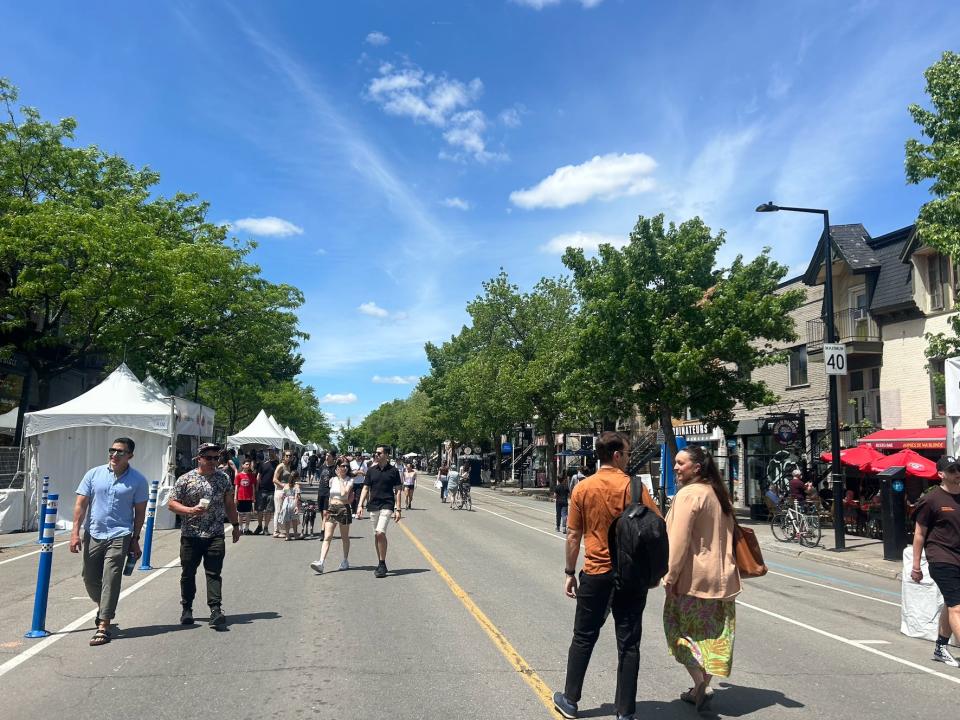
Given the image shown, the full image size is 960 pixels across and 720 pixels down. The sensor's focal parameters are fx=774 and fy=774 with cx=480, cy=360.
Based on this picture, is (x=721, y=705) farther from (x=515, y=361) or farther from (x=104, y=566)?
(x=515, y=361)

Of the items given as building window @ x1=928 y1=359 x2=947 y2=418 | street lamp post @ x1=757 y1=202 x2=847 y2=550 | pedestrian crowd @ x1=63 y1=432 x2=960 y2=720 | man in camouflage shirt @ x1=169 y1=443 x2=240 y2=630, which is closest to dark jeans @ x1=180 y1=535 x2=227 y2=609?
man in camouflage shirt @ x1=169 y1=443 x2=240 y2=630

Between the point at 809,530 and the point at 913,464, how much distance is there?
2785 mm

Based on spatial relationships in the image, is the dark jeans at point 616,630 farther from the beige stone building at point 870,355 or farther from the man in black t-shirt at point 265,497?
the beige stone building at point 870,355

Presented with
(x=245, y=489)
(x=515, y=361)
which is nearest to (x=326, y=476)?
(x=245, y=489)

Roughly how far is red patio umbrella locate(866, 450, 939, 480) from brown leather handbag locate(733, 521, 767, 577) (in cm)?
1240

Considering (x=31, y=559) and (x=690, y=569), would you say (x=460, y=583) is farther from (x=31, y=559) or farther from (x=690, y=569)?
(x=31, y=559)

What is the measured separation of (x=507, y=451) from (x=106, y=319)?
2115 inches

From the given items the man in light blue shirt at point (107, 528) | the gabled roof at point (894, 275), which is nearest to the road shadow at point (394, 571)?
the man in light blue shirt at point (107, 528)

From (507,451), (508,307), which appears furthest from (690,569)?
(507,451)

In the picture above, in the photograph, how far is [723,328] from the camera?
Answer: 24906 mm

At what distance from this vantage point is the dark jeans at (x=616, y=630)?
15.6 ft

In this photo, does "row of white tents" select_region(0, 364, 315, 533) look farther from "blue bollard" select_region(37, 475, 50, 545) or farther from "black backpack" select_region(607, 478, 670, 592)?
"black backpack" select_region(607, 478, 670, 592)

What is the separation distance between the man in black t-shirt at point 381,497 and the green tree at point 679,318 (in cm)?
1468

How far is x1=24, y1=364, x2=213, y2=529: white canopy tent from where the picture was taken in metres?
17.9
